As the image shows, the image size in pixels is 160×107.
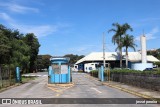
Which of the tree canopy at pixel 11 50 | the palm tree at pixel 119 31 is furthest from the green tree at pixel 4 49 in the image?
the palm tree at pixel 119 31

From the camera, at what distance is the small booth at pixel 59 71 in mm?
35719

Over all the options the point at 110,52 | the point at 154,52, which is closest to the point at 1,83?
the point at 110,52

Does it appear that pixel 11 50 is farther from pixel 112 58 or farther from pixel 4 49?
pixel 112 58

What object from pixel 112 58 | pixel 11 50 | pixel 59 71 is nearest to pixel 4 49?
pixel 11 50

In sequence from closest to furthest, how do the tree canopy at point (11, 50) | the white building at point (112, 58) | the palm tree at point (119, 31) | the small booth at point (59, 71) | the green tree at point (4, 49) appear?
the small booth at point (59, 71), the green tree at point (4, 49), the tree canopy at point (11, 50), the palm tree at point (119, 31), the white building at point (112, 58)

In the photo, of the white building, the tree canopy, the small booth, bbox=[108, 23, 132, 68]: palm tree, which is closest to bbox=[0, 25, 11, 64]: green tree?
the tree canopy

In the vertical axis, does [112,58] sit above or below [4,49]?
above

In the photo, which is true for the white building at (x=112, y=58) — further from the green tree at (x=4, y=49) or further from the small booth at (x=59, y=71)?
the small booth at (x=59, y=71)

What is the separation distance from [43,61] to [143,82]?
153951mm

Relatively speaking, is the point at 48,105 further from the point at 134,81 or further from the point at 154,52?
the point at 154,52

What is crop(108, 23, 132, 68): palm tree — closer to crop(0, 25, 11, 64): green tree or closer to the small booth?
crop(0, 25, 11, 64): green tree

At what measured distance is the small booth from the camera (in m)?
35.7

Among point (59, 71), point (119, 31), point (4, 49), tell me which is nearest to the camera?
point (59, 71)

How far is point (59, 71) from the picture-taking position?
3578 centimetres
